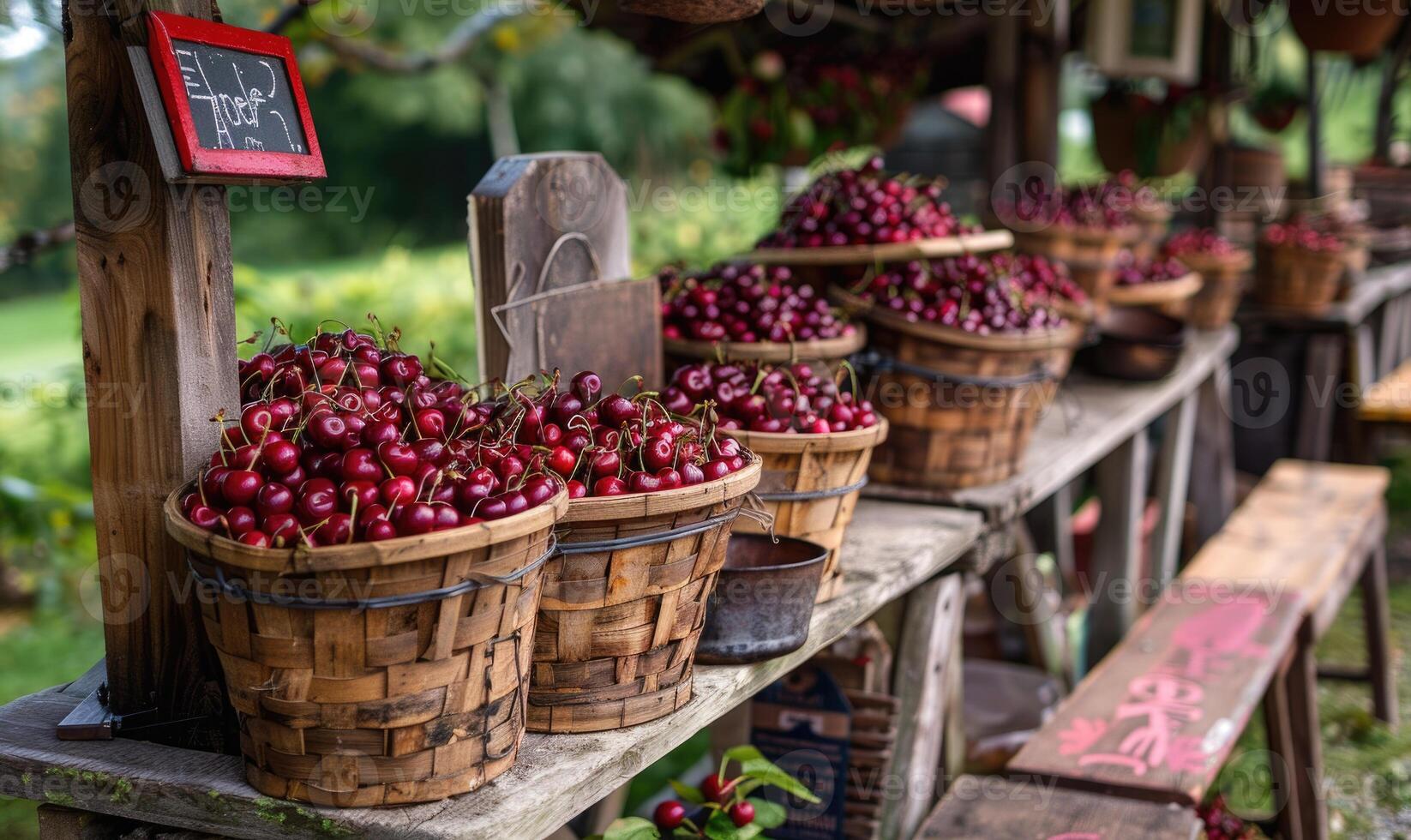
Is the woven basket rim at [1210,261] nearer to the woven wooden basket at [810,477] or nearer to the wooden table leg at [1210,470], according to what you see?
the wooden table leg at [1210,470]

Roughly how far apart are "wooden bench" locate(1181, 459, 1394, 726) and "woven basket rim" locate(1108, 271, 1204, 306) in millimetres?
839

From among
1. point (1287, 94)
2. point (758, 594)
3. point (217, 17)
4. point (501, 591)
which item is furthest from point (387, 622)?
point (1287, 94)

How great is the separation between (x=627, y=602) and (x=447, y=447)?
318 millimetres

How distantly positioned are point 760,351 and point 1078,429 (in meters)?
1.67

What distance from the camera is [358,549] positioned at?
136cm

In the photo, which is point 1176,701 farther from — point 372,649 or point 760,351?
point 372,649

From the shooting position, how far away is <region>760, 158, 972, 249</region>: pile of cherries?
3088mm

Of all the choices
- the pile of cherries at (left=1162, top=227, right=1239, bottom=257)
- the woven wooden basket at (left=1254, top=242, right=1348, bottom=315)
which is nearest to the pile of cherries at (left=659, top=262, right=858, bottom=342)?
the pile of cherries at (left=1162, top=227, right=1239, bottom=257)

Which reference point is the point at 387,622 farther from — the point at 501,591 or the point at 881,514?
the point at 881,514

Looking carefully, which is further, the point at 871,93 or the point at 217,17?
the point at 871,93

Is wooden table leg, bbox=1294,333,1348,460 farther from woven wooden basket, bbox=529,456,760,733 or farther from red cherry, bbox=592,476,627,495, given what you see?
red cherry, bbox=592,476,627,495

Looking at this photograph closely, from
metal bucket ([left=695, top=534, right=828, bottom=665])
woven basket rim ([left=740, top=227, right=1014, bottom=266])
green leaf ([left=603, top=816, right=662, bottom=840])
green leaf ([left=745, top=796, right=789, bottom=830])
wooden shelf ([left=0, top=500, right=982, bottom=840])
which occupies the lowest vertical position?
green leaf ([left=745, top=796, right=789, bottom=830])

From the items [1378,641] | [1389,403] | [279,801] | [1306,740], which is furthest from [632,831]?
[1389,403]

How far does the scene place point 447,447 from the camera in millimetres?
1611
